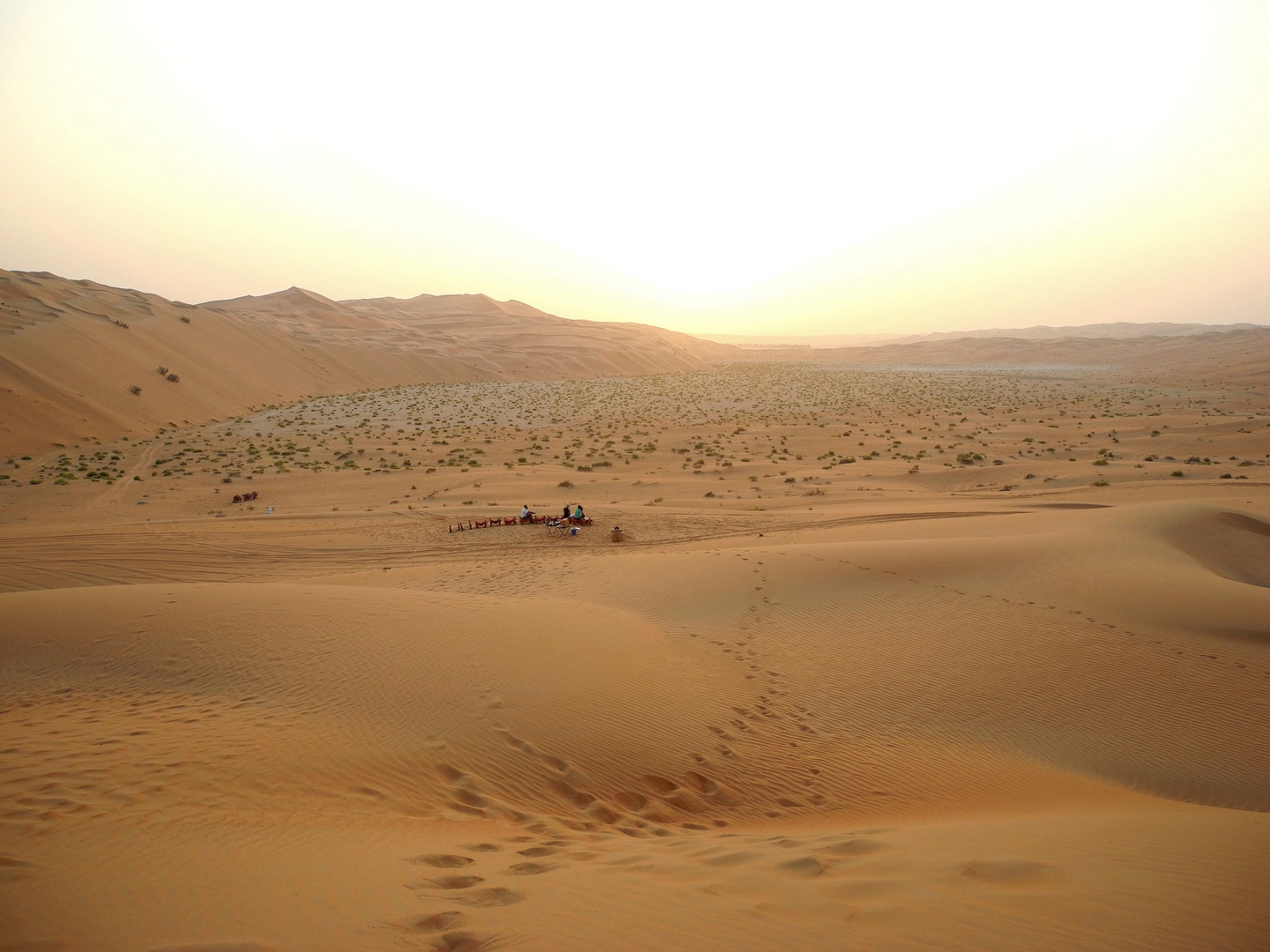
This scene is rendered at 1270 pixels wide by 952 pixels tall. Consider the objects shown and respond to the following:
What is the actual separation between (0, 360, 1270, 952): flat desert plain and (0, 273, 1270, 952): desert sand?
4 cm

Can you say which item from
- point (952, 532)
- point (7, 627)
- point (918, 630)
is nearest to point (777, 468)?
point (952, 532)

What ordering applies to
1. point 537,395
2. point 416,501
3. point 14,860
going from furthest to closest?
point 537,395 → point 416,501 → point 14,860

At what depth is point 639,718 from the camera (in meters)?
7.73

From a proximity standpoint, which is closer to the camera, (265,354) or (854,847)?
(854,847)

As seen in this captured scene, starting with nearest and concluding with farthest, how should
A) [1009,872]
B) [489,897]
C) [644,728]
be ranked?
[489,897]
[1009,872]
[644,728]

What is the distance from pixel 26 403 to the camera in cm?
3322

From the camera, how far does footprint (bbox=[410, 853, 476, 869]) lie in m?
4.65

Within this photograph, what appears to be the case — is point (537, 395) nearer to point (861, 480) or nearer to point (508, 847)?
point (861, 480)

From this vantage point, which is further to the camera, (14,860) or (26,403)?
(26,403)

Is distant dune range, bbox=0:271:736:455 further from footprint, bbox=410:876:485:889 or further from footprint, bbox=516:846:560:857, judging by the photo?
footprint, bbox=410:876:485:889

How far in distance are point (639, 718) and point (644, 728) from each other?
0.21 m

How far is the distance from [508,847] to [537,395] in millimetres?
55048

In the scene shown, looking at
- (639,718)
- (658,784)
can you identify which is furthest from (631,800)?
(639,718)

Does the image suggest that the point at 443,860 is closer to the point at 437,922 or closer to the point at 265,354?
the point at 437,922
